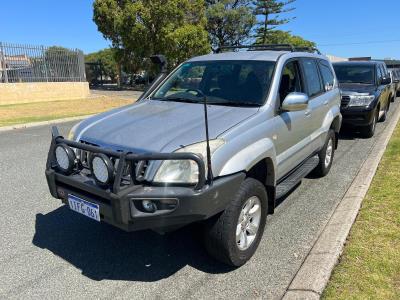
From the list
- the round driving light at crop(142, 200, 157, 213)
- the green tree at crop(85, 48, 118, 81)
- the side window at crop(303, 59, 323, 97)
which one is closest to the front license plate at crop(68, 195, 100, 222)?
the round driving light at crop(142, 200, 157, 213)

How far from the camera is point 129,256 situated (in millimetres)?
3734

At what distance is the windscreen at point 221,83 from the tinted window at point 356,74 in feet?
22.1

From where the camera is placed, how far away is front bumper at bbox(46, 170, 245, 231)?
2885 mm

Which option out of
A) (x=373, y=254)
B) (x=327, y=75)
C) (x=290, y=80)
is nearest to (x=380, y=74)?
(x=327, y=75)

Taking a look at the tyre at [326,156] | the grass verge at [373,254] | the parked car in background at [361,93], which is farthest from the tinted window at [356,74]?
the grass verge at [373,254]

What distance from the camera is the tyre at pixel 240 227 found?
126 inches

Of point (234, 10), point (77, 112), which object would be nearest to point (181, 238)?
point (77, 112)

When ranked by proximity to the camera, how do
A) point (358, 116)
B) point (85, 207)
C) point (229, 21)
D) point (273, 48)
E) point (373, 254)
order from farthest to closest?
point (229, 21) < point (358, 116) < point (273, 48) < point (373, 254) < point (85, 207)

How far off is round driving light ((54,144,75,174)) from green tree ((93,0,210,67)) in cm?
2880

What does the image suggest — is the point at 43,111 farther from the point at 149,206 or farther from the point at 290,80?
the point at 149,206

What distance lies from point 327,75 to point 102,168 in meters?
4.41

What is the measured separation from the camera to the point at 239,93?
165 inches

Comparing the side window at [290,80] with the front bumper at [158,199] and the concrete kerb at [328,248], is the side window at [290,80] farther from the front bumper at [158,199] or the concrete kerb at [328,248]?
the front bumper at [158,199]

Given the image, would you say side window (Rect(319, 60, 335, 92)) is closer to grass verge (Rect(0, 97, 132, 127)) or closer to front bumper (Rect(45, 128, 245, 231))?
front bumper (Rect(45, 128, 245, 231))
